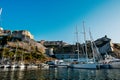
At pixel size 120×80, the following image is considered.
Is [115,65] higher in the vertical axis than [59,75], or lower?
higher

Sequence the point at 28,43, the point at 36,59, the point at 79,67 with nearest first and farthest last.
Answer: the point at 79,67, the point at 36,59, the point at 28,43

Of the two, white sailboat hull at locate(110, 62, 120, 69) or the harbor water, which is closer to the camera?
the harbor water

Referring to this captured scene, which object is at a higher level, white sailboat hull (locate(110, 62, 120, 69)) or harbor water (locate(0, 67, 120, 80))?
white sailboat hull (locate(110, 62, 120, 69))

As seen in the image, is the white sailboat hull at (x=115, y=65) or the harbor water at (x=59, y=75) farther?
the white sailboat hull at (x=115, y=65)

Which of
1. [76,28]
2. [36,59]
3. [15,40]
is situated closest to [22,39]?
[15,40]

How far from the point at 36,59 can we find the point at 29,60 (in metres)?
10.1

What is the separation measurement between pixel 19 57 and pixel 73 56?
79.6 meters

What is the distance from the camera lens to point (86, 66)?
277 feet

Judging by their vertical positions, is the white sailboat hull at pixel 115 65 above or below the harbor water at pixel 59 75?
above

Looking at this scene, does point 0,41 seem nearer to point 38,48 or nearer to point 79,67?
point 38,48

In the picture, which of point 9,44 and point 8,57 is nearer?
point 8,57

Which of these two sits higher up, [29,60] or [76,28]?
[76,28]

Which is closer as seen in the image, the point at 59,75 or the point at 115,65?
the point at 59,75

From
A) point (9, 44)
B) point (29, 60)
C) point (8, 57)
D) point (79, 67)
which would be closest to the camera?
point (79, 67)
